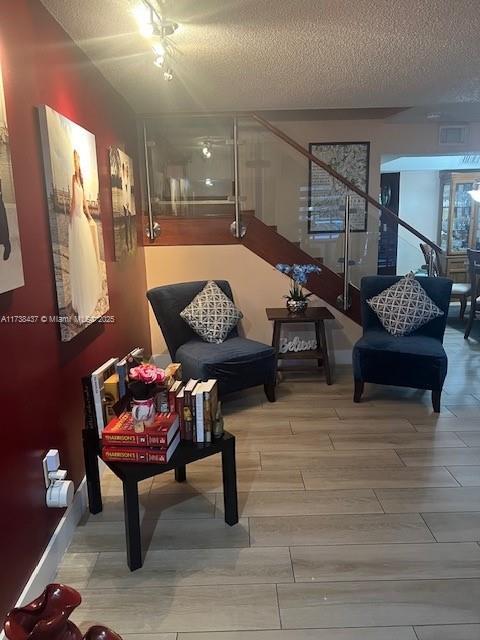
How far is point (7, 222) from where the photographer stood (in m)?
1.55

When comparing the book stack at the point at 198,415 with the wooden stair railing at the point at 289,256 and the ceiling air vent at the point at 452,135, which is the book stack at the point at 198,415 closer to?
the wooden stair railing at the point at 289,256

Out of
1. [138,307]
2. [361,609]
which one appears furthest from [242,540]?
[138,307]

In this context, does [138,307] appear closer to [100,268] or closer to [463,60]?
[100,268]

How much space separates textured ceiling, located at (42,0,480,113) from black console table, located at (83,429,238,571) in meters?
1.95

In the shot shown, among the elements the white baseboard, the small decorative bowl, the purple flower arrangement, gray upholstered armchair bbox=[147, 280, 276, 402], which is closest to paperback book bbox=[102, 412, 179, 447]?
the white baseboard

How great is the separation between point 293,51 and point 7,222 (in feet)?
6.47

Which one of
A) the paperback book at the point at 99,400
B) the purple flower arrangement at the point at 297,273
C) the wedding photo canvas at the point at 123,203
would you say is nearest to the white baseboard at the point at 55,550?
the paperback book at the point at 99,400

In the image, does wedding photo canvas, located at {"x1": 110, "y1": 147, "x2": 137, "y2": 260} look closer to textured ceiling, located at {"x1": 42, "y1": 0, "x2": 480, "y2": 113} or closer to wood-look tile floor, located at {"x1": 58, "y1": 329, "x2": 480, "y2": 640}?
textured ceiling, located at {"x1": 42, "y1": 0, "x2": 480, "y2": 113}

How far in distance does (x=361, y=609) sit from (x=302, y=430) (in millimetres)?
1461

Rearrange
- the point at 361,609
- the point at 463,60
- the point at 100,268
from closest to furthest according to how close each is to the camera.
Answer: the point at 361,609 < the point at 100,268 < the point at 463,60

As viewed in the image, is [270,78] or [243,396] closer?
[270,78]

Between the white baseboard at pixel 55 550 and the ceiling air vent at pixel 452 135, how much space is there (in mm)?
4590

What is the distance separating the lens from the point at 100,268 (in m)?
2.65

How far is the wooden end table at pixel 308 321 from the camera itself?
3.86m
